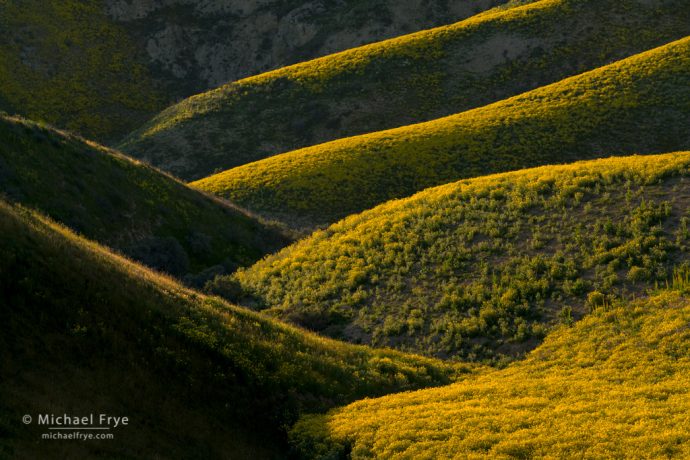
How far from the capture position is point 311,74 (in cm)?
8912

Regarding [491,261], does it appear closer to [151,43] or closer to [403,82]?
[403,82]

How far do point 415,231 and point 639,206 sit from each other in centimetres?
1162

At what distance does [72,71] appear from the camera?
100625mm

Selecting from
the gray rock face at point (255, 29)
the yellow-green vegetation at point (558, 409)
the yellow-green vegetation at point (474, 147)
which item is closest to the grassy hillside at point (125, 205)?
the yellow-green vegetation at point (474, 147)

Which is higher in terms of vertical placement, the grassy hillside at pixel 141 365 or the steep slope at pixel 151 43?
the steep slope at pixel 151 43

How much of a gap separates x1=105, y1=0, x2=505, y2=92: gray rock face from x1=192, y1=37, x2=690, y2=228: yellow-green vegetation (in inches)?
1772

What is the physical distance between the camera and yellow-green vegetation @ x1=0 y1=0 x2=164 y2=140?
94375 millimetres

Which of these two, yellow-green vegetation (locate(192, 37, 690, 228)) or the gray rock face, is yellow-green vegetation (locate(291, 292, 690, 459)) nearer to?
yellow-green vegetation (locate(192, 37, 690, 228))

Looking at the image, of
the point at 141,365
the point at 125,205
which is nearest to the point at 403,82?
the point at 125,205

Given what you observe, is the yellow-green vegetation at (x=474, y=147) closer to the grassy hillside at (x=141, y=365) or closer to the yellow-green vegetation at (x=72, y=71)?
the grassy hillside at (x=141, y=365)

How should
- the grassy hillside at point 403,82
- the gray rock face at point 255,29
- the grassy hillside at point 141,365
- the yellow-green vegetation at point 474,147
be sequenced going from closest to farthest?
the grassy hillside at point 141,365
the yellow-green vegetation at point 474,147
the grassy hillside at point 403,82
the gray rock face at point 255,29

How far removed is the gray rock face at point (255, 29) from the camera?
4311 inches

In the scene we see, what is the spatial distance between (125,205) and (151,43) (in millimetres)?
77535

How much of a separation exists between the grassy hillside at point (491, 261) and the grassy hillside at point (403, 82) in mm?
39002
